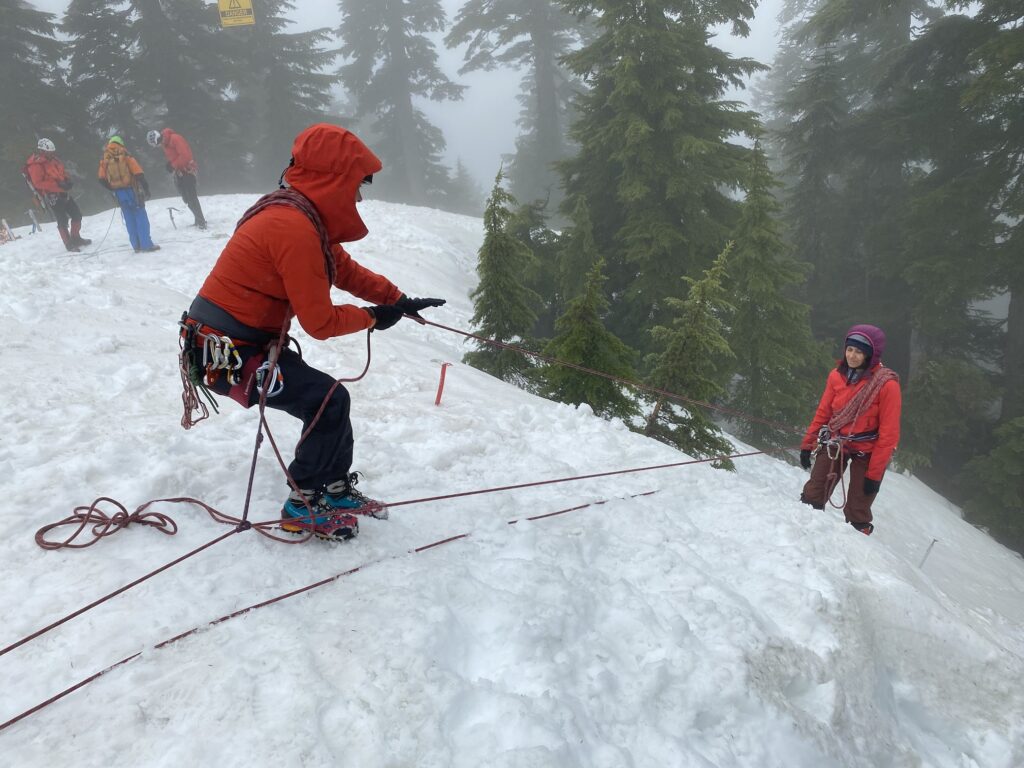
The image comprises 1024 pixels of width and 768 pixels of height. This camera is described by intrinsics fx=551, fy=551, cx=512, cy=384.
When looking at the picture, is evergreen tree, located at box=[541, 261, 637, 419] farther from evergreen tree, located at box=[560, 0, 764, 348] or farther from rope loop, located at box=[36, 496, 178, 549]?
evergreen tree, located at box=[560, 0, 764, 348]

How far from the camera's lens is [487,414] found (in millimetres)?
6430

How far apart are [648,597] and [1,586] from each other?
3747 mm

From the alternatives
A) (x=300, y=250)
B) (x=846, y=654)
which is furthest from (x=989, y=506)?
(x=300, y=250)

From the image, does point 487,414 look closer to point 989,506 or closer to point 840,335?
point 989,506

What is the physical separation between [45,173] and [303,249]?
13.9 meters

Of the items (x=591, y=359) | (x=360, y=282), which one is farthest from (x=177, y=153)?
(x=360, y=282)

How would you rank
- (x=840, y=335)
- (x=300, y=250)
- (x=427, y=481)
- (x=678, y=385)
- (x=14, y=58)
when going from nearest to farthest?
1. (x=300, y=250)
2. (x=427, y=481)
3. (x=678, y=385)
4. (x=840, y=335)
5. (x=14, y=58)

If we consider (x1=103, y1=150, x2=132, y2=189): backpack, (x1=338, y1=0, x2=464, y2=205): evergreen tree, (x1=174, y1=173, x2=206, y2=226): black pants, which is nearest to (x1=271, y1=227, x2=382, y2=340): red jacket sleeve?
(x1=103, y1=150, x2=132, y2=189): backpack

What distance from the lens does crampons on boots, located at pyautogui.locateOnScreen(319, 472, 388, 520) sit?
3.59 m

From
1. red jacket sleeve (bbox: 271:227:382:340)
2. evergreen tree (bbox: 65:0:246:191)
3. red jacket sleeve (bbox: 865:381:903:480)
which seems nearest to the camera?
red jacket sleeve (bbox: 271:227:382:340)

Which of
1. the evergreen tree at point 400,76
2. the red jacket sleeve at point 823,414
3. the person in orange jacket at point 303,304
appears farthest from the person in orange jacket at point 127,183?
the evergreen tree at point 400,76

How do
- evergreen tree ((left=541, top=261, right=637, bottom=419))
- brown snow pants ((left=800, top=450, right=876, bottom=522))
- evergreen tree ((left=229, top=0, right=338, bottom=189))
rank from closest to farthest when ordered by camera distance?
1. brown snow pants ((left=800, top=450, right=876, bottom=522))
2. evergreen tree ((left=541, top=261, right=637, bottom=419))
3. evergreen tree ((left=229, top=0, right=338, bottom=189))

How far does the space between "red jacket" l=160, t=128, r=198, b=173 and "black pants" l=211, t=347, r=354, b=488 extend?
1312 cm

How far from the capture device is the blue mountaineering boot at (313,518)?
3.54 meters
